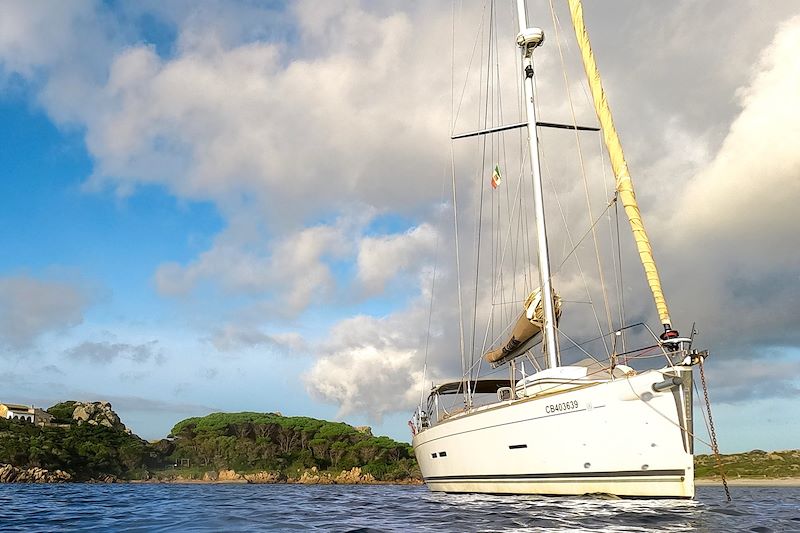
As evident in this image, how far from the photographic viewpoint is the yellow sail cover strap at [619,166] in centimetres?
1641

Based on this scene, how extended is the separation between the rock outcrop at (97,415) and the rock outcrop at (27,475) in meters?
32.4

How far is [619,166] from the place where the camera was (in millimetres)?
17984

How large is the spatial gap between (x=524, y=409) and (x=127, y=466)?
301 feet

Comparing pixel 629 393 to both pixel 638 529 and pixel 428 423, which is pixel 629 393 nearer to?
pixel 638 529

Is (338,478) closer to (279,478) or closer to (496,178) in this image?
(279,478)

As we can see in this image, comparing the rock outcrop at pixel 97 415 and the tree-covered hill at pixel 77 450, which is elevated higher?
the rock outcrop at pixel 97 415

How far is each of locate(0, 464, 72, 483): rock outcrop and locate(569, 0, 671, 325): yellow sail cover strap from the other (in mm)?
83294

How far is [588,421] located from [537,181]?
10.9 meters

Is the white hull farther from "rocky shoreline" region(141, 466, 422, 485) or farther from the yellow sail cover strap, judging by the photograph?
"rocky shoreline" region(141, 466, 422, 485)

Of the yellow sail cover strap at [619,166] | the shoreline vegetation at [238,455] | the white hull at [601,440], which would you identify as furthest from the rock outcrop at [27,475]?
the yellow sail cover strap at [619,166]

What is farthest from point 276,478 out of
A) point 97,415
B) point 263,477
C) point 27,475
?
point 97,415

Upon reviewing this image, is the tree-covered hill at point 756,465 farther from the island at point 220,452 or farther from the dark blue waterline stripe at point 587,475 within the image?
the dark blue waterline stripe at point 587,475

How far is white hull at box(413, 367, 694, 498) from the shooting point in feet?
48.6

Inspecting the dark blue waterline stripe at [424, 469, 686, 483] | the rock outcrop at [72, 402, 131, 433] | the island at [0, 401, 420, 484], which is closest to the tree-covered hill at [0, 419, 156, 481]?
the island at [0, 401, 420, 484]
